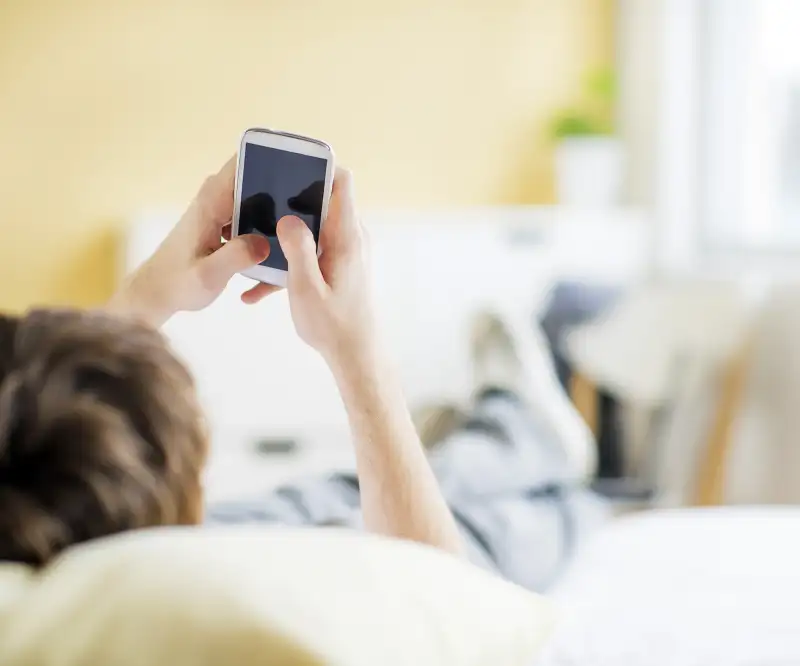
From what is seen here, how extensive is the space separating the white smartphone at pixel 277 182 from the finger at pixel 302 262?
59 mm

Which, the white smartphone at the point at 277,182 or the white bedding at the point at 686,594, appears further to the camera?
the white smartphone at the point at 277,182

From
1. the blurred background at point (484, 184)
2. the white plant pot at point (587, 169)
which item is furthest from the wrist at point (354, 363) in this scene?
the white plant pot at point (587, 169)

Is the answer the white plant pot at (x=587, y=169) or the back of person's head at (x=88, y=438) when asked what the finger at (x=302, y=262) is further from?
the white plant pot at (x=587, y=169)

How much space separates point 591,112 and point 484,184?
376 millimetres

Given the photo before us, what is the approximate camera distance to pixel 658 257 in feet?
9.71

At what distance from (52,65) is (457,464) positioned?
1719mm

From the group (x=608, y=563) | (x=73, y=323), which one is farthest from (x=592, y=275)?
(x=73, y=323)

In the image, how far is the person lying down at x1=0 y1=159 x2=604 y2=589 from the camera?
0.45 metres

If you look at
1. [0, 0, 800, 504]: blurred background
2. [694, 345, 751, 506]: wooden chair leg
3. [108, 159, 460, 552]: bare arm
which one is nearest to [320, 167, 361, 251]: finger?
[108, 159, 460, 552]: bare arm

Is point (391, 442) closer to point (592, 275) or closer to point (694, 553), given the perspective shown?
point (694, 553)

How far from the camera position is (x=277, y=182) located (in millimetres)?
860

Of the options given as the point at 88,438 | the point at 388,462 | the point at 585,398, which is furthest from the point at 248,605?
the point at 585,398

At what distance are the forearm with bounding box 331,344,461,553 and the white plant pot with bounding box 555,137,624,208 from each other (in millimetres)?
2270

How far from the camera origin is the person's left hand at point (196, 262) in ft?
→ 2.78
